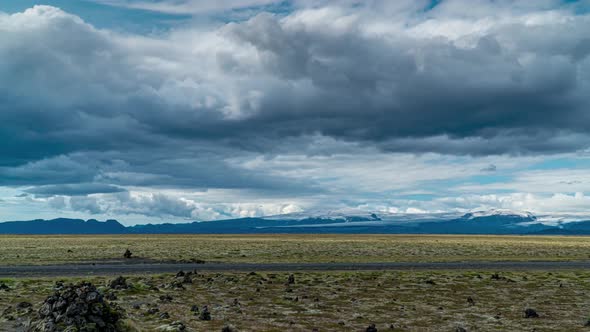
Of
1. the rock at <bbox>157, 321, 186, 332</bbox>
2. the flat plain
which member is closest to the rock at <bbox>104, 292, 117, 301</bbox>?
the flat plain

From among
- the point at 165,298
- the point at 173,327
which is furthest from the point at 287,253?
the point at 173,327

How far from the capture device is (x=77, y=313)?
16.7 m

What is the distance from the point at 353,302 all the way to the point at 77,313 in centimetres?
1746

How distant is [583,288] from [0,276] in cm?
5249

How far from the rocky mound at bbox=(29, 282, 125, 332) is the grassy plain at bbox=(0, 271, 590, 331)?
2.19 metres

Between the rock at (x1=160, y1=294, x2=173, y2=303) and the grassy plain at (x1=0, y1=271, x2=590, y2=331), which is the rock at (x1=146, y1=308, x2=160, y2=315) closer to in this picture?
the grassy plain at (x1=0, y1=271, x2=590, y2=331)

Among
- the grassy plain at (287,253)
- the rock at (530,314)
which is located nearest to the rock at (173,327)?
the rock at (530,314)

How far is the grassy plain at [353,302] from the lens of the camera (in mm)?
22672

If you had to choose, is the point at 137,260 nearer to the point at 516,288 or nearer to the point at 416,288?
the point at 416,288

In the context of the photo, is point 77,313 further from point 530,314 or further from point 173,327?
point 530,314

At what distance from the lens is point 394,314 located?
2530cm

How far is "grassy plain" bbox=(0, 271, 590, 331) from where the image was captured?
22.7 metres

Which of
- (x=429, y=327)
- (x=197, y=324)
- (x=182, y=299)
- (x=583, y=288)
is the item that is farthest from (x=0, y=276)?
(x=583, y=288)

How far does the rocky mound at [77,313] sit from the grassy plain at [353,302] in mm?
2188
